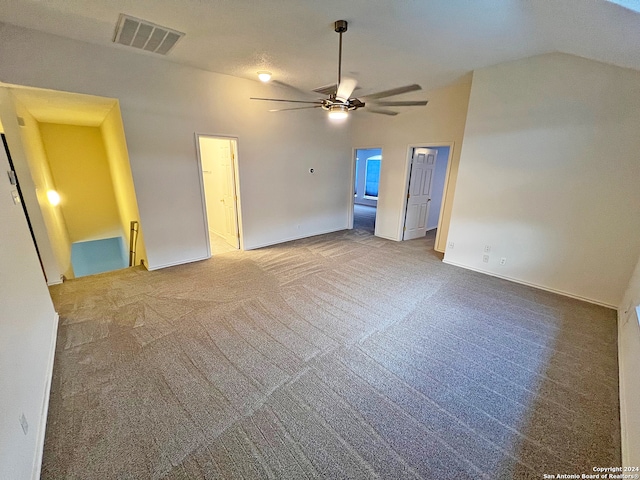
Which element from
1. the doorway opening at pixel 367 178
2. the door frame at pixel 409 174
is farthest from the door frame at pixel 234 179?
the doorway opening at pixel 367 178

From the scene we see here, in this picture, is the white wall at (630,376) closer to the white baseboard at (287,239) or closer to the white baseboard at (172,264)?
the white baseboard at (287,239)

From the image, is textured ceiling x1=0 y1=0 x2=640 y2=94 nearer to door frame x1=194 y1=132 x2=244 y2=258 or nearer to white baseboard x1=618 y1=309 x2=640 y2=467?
door frame x1=194 y1=132 x2=244 y2=258

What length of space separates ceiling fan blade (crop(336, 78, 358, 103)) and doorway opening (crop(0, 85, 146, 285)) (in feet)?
9.50

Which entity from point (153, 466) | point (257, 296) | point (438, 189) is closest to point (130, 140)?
point (257, 296)

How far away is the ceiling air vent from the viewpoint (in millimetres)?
2443

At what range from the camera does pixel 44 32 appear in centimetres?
262

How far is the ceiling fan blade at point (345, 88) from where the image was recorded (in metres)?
2.32

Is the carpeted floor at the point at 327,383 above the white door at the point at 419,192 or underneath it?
underneath

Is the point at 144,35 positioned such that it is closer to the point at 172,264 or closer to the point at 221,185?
the point at 221,185

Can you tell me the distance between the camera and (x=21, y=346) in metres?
1.54

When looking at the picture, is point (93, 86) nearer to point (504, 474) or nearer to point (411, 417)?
point (411, 417)

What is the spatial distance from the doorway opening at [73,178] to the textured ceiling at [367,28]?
1040 mm

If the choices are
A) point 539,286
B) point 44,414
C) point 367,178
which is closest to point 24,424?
point 44,414

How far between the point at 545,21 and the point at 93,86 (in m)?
4.76
